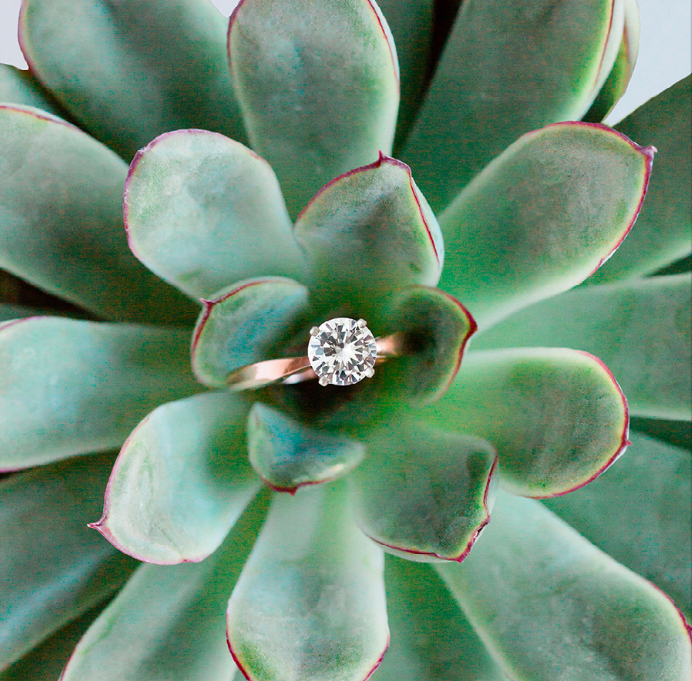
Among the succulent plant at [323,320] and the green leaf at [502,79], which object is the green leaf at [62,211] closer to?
the succulent plant at [323,320]

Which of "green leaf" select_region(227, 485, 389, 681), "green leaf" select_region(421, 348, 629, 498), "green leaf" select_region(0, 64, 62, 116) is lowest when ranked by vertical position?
"green leaf" select_region(227, 485, 389, 681)

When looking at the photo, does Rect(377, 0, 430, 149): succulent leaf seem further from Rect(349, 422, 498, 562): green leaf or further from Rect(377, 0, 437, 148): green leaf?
Rect(349, 422, 498, 562): green leaf

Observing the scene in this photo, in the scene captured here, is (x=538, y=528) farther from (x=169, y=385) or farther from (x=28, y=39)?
(x=28, y=39)

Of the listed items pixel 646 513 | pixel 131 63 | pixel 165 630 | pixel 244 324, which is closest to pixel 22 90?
pixel 131 63

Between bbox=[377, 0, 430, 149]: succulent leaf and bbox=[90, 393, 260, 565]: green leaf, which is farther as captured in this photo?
bbox=[377, 0, 430, 149]: succulent leaf

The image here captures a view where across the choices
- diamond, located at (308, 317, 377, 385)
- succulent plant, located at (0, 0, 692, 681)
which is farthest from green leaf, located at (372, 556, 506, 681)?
diamond, located at (308, 317, 377, 385)

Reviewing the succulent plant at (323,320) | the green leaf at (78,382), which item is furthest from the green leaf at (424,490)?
the green leaf at (78,382)

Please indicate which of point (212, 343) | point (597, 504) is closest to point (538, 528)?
point (597, 504)
